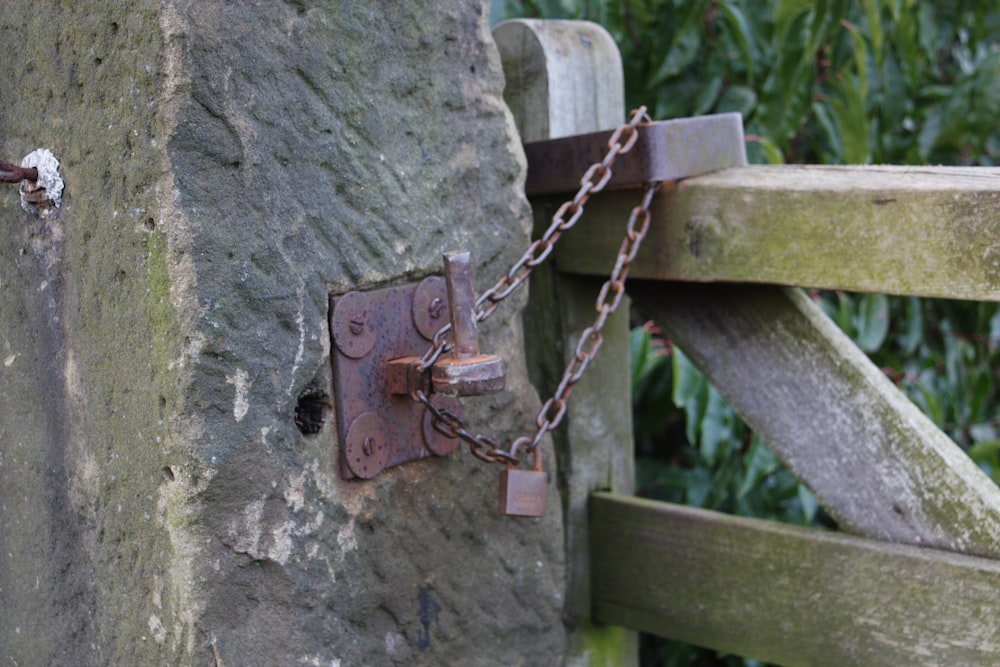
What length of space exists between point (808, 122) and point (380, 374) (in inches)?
52.0

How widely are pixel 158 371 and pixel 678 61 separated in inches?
49.3

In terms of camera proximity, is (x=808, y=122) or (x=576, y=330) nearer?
(x=576, y=330)

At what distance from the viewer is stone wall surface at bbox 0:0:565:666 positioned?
94 cm

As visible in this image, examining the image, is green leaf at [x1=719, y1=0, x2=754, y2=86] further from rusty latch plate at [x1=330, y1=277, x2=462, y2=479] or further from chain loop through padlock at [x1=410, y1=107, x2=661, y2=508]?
rusty latch plate at [x1=330, y1=277, x2=462, y2=479]

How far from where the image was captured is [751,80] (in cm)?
192

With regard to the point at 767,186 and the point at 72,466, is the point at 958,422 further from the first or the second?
the point at 72,466

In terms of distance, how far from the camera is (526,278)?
3.89ft

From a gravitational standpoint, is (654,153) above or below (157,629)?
above

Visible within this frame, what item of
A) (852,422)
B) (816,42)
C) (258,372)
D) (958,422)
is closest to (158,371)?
(258,372)

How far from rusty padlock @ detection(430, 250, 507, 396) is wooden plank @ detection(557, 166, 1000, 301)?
1.15 ft

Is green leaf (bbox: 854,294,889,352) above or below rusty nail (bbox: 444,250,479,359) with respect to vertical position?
below

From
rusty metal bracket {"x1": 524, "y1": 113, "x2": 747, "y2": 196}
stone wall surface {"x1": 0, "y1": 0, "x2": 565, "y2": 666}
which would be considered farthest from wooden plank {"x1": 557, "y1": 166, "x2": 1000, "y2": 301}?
stone wall surface {"x1": 0, "y1": 0, "x2": 565, "y2": 666}

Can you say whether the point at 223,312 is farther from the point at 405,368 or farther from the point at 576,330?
the point at 576,330

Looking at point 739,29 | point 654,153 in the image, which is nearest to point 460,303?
point 654,153
